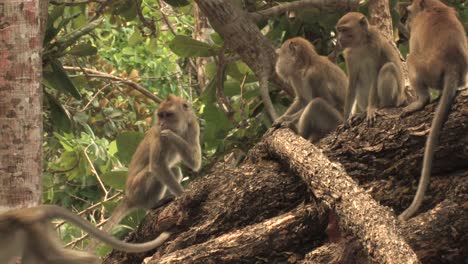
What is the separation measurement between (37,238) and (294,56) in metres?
2.90

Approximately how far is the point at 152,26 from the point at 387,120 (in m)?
3.77

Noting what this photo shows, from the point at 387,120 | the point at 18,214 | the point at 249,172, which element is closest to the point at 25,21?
the point at 18,214

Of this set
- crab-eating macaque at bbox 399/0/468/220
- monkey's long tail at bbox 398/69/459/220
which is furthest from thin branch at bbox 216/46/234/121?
monkey's long tail at bbox 398/69/459/220

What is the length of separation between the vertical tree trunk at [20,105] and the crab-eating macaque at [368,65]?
235 cm

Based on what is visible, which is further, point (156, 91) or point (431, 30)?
point (156, 91)

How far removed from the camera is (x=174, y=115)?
7.43 meters

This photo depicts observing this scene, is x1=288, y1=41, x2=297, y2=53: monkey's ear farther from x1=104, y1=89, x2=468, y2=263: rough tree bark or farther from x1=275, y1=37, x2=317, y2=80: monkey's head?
x1=104, y1=89, x2=468, y2=263: rough tree bark

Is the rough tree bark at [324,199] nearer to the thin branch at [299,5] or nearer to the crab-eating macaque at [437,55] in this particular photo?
the crab-eating macaque at [437,55]

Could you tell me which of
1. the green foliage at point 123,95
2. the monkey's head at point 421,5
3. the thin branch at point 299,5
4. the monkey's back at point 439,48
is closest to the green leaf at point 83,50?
the green foliage at point 123,95

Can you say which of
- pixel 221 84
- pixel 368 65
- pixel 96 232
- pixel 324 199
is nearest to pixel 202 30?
pixel 221 84

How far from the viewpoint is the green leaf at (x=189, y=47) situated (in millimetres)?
6988

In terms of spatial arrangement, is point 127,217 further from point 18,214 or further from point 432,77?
point 432,77

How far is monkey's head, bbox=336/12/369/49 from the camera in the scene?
233 inches

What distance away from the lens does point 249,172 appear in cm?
513
